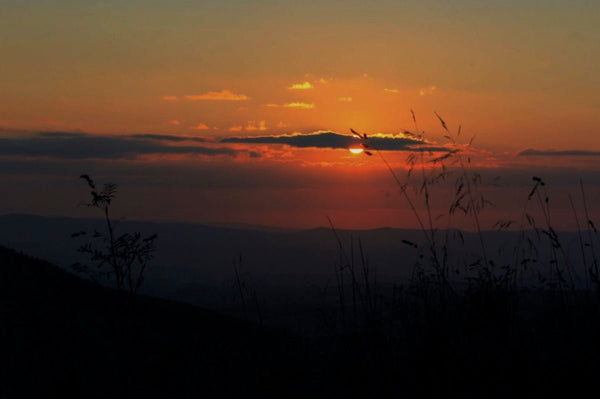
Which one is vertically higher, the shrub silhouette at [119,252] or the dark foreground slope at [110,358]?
the shrub silhouette at [119,252]

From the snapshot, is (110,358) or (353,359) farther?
(110,358)

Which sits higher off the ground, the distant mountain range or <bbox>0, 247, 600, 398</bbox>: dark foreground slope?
<bbox>0, 247, 600, 398</bbox>: dark foreground slope

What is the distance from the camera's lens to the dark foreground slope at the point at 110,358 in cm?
429

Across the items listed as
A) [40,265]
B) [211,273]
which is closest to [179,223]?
[211,273]

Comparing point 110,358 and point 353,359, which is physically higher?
point 353,359

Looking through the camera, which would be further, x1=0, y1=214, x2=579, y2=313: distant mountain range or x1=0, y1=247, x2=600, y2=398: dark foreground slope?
x1=0, y1=214, x2=579, y2=313: distant mountain range

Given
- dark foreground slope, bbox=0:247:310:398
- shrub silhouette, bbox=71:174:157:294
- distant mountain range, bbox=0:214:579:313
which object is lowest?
distant mountain range, bbox=0:214:579:313

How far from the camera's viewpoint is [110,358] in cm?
498

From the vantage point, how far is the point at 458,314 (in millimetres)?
4633

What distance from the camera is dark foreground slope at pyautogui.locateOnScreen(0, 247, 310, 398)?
14.1 ft

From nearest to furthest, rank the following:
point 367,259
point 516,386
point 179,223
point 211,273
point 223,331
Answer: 1. point 516,386
2. point 367,259
3. point 223,331
4. point 211,273
5. point 179,223

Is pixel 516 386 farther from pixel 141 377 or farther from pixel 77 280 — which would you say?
pixel 77 280

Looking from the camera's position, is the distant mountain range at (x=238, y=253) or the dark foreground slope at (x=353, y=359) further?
the distant mountain range at (x=238, y=253)

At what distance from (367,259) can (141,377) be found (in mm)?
1684
